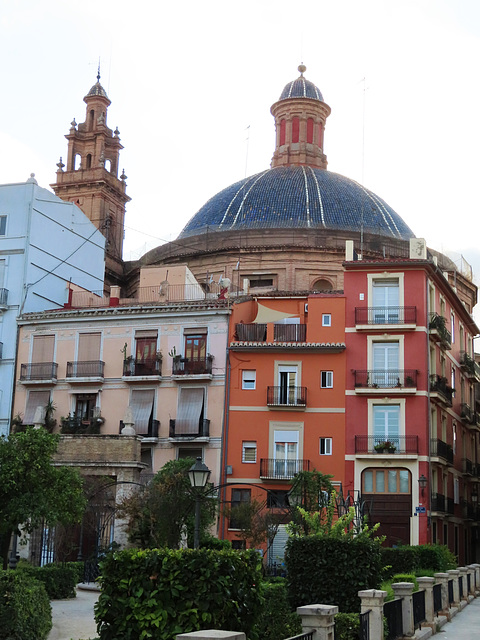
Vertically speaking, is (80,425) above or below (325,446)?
above

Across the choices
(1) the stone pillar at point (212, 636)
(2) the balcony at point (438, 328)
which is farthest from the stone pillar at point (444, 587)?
(2) the balcony at point (438, 328)

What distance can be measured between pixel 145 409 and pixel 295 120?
31552 mm

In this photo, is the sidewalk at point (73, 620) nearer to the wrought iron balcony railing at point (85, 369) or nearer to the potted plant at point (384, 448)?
the potted plant at point (384, 448)

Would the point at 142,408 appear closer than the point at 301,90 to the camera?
Yes

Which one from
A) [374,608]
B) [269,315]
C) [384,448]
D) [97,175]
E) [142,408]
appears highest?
[97,175]

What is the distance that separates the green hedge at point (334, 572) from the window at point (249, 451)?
24.0 meters

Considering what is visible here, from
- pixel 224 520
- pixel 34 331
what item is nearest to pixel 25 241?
pixel 34 331

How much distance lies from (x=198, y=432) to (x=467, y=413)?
50.9ft

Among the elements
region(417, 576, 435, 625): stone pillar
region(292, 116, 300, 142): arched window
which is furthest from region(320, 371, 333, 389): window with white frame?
region(292, 116, 300, 142): arched window

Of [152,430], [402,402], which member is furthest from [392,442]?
[152,430]

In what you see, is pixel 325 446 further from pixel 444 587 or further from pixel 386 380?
pixel 444 587

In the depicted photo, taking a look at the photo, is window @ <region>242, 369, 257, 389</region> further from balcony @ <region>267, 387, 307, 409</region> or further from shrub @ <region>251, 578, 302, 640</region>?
shrub @ <region>251, 578, 302, 640</region>

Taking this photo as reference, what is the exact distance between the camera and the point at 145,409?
4469 cm

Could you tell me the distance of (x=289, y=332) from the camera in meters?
45.2
